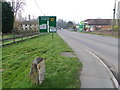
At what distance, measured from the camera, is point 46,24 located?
67.3 feet

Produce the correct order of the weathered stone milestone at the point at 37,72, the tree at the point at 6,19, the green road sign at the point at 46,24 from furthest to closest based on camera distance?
the tree at the point at 6,19 < the green road sign at the point at 46,24 < the weathered stone milestone at the point at 37,72

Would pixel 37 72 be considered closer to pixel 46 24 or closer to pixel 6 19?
pixel 46 24

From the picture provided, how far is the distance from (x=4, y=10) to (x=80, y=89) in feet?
114

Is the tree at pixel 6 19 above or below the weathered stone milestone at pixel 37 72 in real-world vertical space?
above

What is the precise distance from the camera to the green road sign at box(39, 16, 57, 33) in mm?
20250

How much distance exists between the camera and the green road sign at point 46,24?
20250 mm

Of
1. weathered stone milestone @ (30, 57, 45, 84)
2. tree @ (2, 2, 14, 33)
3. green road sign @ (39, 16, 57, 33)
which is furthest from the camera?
tree @ (2, 2, 14, 33)

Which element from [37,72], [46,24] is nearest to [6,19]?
[46,24]

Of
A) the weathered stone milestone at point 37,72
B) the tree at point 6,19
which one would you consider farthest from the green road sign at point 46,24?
the weathered stone milestone at point 37,72

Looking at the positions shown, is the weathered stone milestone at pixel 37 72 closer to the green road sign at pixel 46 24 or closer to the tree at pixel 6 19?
the green road sign at pixel 46 24

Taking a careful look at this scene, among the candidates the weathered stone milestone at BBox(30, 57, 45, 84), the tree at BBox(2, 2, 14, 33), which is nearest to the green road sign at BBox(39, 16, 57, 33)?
the tree at BBox(2, 2, 14, 33)

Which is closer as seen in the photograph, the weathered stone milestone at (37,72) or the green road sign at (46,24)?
the weathered stone milestone at (37,72)

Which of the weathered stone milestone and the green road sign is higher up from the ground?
the green road sign

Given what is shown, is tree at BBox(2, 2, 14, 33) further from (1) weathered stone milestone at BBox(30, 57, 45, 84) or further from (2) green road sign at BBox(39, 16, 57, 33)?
(1) weathered stone milestone at BBox(30, 57, 45, 84)
